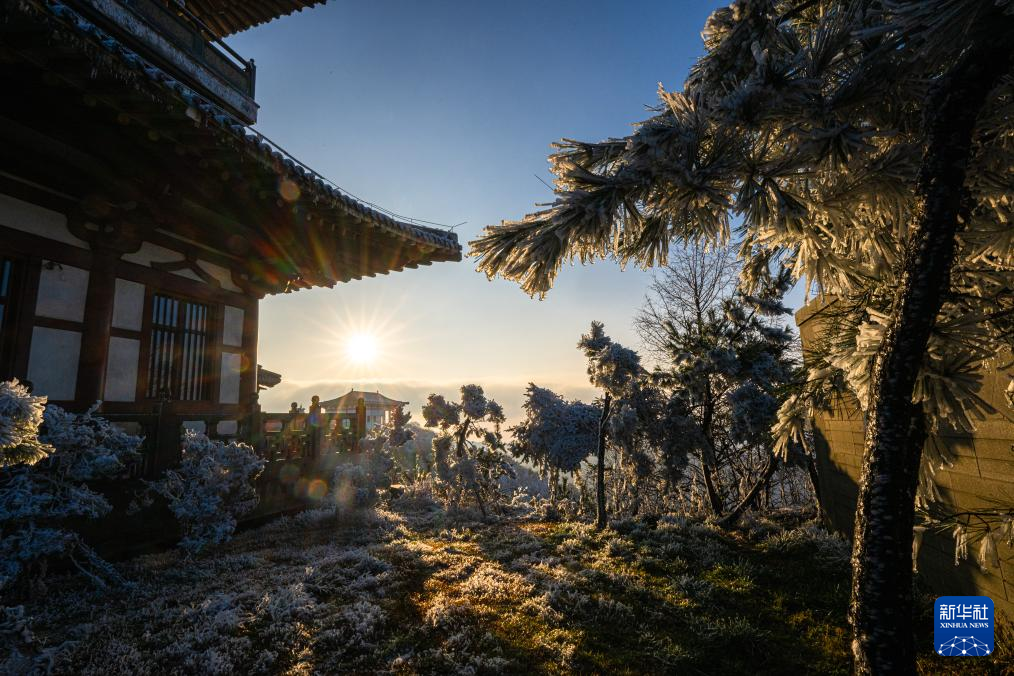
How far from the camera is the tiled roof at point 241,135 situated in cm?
419

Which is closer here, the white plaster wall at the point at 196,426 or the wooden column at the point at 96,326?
the wooden column at the point at 96,326

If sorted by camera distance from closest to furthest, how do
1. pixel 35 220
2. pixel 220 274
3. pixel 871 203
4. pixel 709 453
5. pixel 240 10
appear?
pixel 871 203, pixel 35 220, pixel 220 274, pixel 709 453, pixel 240 10

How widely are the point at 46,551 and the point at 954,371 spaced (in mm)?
7923

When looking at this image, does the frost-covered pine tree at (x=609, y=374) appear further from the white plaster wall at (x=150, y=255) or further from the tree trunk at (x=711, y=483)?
the white plaster wall at (x=150, y=255)

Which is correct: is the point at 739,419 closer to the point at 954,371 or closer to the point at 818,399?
the point at 818,399

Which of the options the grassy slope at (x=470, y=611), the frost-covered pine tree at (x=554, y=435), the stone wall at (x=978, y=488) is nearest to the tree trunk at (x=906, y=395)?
the stone wall at (x=978, y=488)

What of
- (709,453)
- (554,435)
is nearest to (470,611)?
(709,453)

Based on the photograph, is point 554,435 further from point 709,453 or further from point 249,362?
point 249,362

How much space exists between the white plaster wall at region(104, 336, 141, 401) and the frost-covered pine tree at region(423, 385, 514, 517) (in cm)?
655

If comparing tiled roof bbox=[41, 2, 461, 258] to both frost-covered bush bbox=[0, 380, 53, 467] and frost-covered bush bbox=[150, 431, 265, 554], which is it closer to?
frost-covered bush bbox=[0, 380, 53, 467]

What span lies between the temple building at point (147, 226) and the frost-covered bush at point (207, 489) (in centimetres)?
42

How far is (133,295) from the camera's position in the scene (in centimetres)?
769

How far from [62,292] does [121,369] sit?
57.5 inches

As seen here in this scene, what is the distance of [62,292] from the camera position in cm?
670
